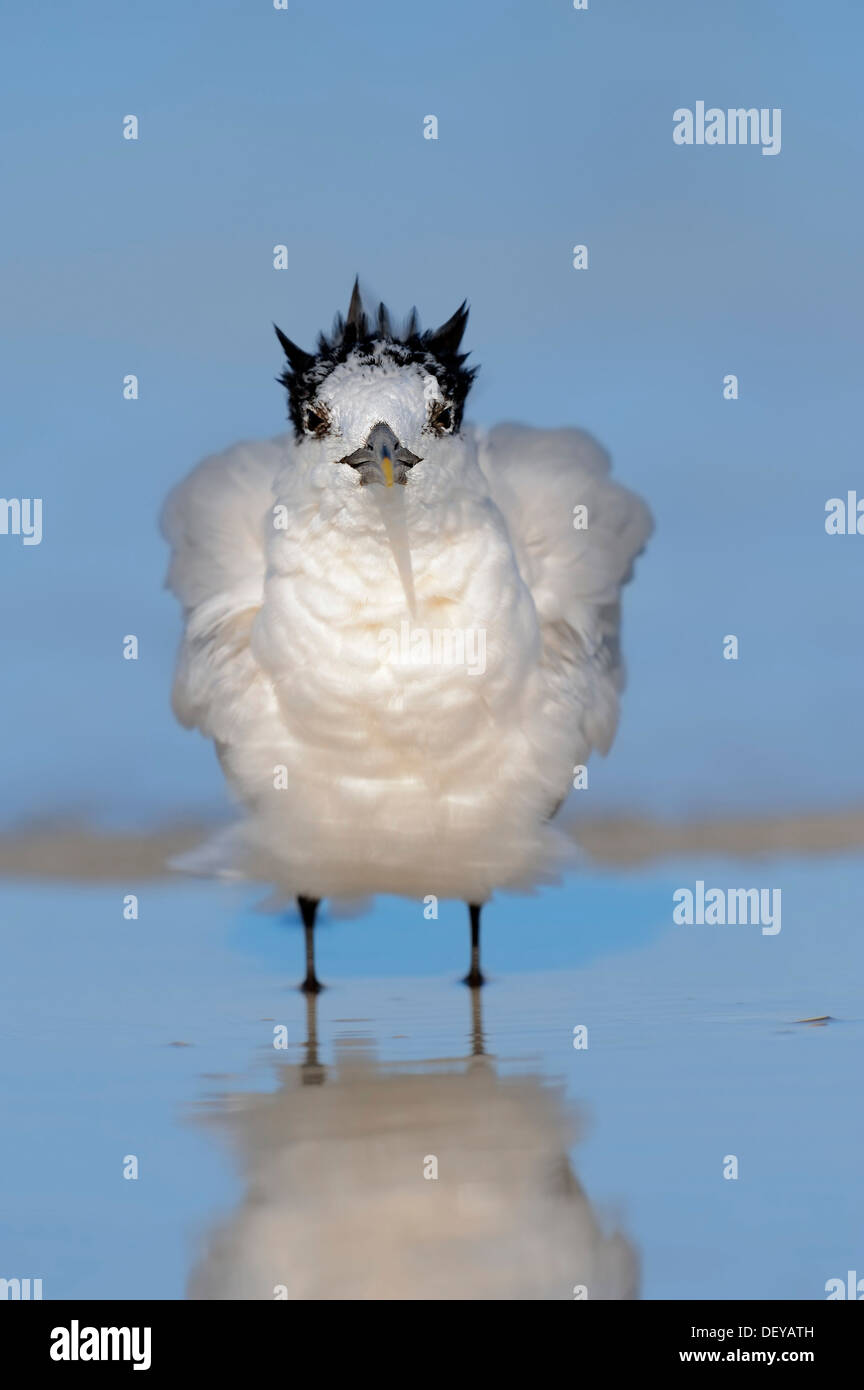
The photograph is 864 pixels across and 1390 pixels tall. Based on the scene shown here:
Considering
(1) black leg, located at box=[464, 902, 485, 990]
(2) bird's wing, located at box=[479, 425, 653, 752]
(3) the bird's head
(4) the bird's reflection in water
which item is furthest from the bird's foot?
(3) the bird's head

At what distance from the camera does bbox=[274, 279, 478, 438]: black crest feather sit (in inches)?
234

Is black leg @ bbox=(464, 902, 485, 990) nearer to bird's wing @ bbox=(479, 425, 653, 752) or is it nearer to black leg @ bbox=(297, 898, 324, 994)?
black leg @ bbox=(297, 898, 324, 994)

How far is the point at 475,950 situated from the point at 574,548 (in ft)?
4.85

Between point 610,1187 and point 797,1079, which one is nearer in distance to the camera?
point 610,1187

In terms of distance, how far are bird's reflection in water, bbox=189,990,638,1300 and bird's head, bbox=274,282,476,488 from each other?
6.05 feet

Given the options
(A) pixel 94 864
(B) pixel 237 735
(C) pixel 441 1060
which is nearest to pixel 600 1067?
(C) pixel 441 1060

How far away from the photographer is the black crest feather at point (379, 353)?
5.95 metres

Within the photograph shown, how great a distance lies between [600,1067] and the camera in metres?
4.95

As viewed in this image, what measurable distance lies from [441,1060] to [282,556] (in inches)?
68.5

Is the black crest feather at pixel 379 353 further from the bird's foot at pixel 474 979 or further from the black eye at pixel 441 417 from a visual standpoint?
the bird's foot at pixel 474 979

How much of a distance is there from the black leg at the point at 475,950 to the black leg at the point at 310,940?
0.52 meters

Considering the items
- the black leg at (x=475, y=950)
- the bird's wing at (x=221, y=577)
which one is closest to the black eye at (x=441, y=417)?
the bird's wing at (x=221, y=577)

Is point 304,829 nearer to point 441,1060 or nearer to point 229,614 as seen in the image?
point 229,614
